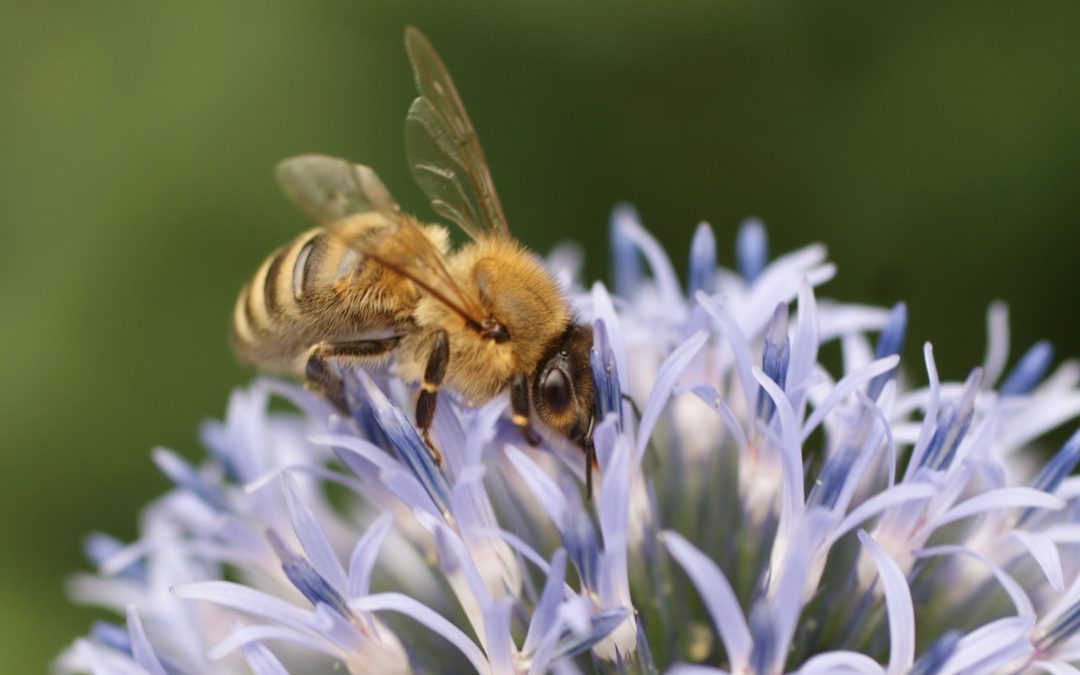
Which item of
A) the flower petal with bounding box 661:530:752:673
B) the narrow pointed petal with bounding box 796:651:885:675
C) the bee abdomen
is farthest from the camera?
the bee abdomen

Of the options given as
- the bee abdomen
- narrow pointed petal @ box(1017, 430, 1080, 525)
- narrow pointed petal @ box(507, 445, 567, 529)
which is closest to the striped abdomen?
the bee abdomen

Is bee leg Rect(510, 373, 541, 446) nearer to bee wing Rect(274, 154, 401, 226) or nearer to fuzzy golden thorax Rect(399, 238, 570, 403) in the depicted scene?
fuzzy golden thorax Rect(399, 238, 570, 403)

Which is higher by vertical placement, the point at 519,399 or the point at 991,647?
the point at 519,399

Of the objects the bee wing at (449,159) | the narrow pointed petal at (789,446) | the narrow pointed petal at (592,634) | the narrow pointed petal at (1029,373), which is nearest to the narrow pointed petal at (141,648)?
the narrow pointed petal at (592,634)

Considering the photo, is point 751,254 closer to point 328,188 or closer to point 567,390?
point 567,390

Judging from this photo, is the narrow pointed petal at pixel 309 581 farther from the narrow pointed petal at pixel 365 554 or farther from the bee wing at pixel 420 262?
the bee wing at pixel 420 262

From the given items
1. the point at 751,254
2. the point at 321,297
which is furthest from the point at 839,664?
the point at 751,254
